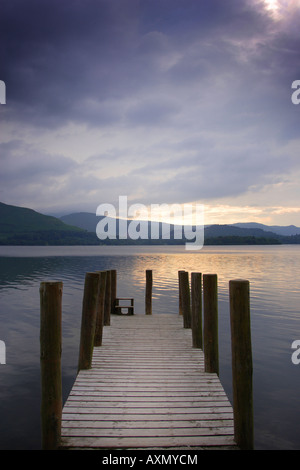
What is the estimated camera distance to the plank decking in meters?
5.06

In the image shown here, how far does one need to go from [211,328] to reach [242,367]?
96.8 inches

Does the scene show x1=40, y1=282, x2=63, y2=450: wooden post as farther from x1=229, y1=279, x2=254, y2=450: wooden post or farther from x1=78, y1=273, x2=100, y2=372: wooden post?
x1=229, y1=279, x2=254, y2=450: wooden post

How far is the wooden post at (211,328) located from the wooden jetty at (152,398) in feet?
0.07

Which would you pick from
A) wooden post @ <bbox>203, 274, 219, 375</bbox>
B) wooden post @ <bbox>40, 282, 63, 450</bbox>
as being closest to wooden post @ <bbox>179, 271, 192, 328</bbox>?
wooden post @ <bbox>203, 274, 219, 375</bbox>

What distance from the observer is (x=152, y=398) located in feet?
20.8

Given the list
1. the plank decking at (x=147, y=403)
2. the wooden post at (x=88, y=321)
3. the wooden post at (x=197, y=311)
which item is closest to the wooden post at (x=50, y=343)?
the plank decking at (x=147, y=403)

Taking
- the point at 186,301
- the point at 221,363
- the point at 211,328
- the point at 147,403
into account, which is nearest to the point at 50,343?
the point at 147,403

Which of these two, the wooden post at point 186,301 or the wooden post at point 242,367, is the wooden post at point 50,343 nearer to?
the wooden post at point 242,367

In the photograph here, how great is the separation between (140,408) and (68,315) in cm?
1575

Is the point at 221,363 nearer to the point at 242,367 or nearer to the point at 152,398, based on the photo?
the point at 152,398

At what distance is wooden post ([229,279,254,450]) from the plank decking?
279mm

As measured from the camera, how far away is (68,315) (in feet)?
68.2

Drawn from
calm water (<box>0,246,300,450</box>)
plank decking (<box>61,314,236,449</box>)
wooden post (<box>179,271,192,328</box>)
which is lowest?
calm water (<box>0,246,300,450</box>)

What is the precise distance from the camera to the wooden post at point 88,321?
24.5 ft
